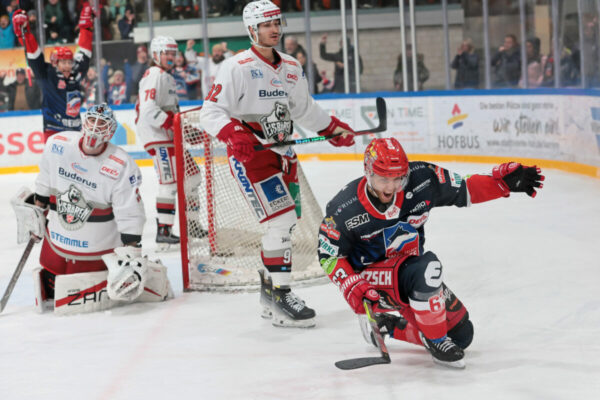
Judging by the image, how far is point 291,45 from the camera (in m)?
11.7

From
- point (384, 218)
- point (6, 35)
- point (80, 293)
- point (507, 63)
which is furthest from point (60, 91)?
point (6, 35)

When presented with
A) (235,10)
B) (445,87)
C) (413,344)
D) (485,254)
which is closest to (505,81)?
(445,87)

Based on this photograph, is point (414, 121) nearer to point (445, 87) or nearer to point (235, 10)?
point (445, 87)

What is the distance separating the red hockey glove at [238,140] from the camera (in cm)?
374

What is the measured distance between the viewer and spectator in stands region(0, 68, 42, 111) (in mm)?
11875

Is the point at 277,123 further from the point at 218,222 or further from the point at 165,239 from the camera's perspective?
the point at 165,239

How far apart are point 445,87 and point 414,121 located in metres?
0.63

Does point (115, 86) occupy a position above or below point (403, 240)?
above

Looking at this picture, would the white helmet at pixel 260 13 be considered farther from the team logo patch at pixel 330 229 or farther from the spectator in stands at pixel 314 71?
the spectator in stands at pixel 314 71

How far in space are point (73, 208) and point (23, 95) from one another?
8326 millimetres

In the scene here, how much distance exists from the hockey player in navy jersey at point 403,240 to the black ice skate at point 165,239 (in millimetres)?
2823

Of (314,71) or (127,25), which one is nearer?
(314,71)

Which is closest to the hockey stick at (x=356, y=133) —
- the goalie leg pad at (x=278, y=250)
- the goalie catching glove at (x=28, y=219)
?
the goalie leg pad at (x=278, y=250)

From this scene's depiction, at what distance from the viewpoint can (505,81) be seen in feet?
32.8
